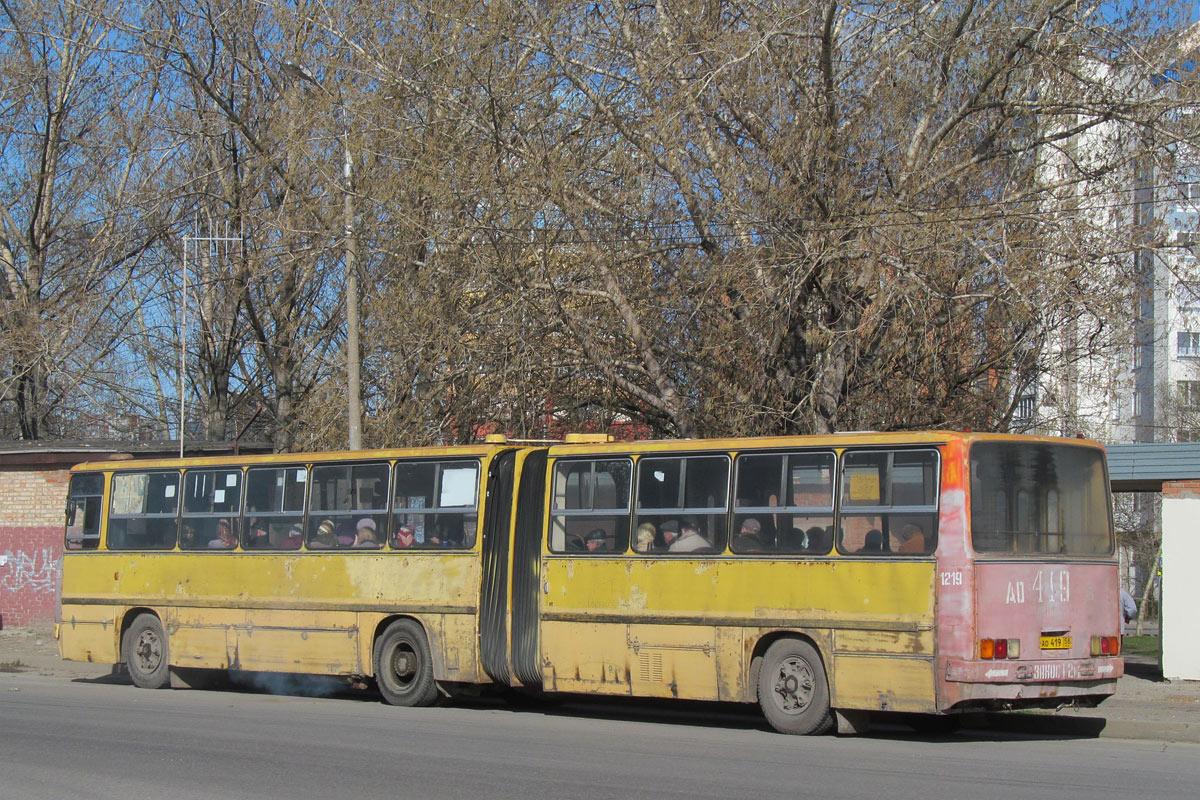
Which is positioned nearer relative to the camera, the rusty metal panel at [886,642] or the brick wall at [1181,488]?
the rusty metal panel at [886,642]

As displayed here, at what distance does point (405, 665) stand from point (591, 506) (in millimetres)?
3261

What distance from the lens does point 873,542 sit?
11.5 m

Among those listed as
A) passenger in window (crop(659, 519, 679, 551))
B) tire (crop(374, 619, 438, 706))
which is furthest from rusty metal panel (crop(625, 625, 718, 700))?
tire (crop(374, 619, 438, 706))

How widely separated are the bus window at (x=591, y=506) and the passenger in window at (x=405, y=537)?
196cm

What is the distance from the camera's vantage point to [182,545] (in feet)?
56.0

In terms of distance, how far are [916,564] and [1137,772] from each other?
2.48 m

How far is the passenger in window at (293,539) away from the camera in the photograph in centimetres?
1591

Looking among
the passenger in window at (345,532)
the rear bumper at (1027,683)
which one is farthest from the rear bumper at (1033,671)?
the passenger in window at (345,532)

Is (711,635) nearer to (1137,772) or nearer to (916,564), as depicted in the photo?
(916,564)

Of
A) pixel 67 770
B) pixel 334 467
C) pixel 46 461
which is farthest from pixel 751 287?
pixel 46 461

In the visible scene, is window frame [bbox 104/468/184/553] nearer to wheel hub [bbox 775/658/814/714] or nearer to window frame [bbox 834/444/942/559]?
wheel hub [bbox 775/658/814/714]

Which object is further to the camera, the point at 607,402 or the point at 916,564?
the point at 607,402

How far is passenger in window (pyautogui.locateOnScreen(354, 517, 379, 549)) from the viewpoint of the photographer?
1532 centimetres

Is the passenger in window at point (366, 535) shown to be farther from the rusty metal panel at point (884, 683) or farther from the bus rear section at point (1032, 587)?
the bus rear section at point (1032, 587)
